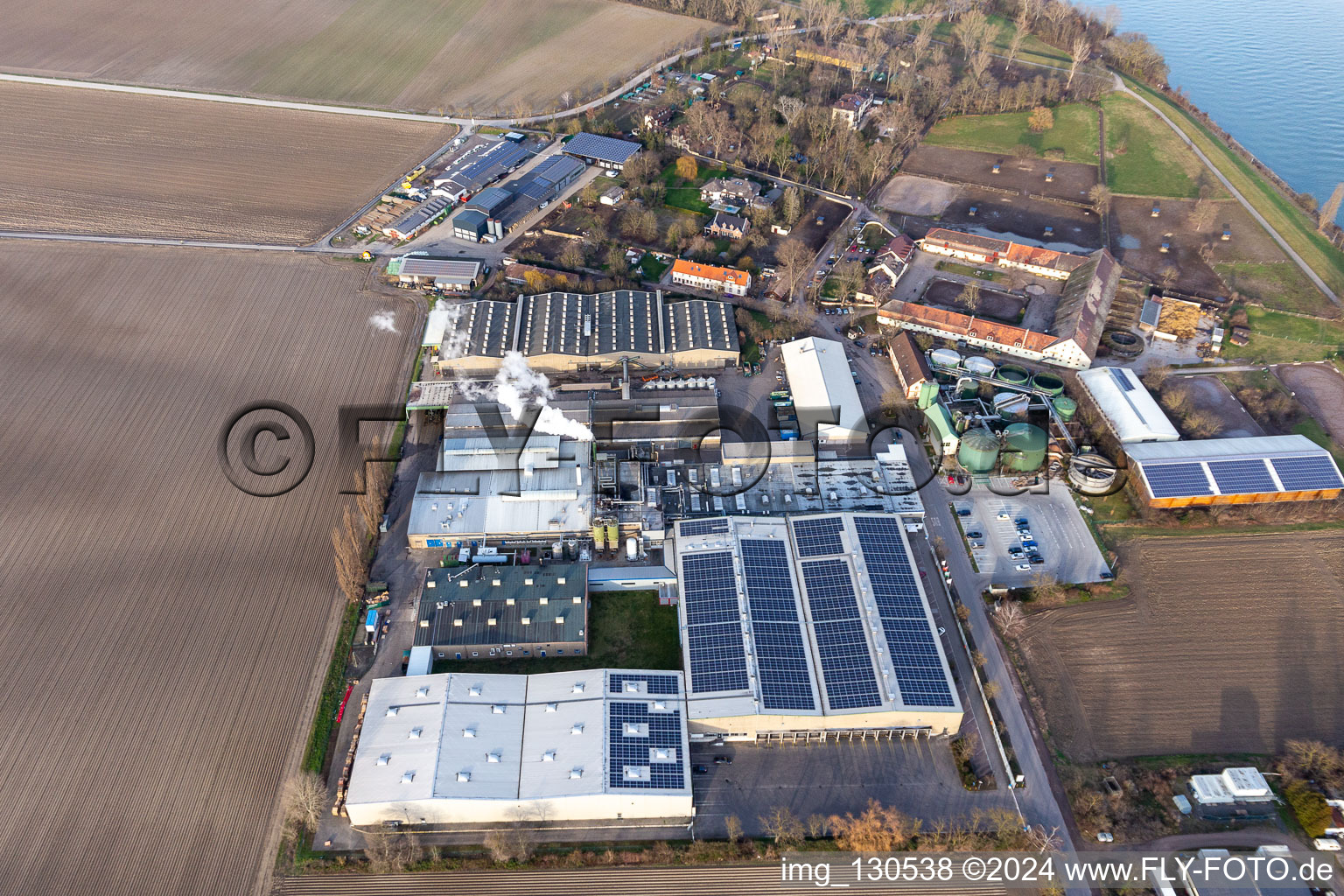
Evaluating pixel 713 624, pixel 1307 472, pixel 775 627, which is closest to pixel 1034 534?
pixel 1307 472

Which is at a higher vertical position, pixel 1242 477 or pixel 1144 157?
pixel 1144 157

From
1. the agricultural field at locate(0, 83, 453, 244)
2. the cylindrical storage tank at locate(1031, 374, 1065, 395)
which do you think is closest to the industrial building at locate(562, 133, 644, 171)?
the agricultural field at locate(0, 83, 453, 244)

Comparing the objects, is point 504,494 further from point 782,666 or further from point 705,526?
point 782,666

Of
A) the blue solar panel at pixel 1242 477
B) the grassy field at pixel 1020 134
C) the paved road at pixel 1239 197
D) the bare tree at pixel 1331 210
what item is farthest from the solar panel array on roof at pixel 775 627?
the bare tree at pixel 1331 210

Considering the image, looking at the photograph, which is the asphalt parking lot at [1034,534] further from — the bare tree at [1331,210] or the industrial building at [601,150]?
the industrial building at [601,150]

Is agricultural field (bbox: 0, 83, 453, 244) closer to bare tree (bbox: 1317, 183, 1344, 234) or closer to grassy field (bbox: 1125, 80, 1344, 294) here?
grassy field (bbox: 1125, 80, 1344, 294)
